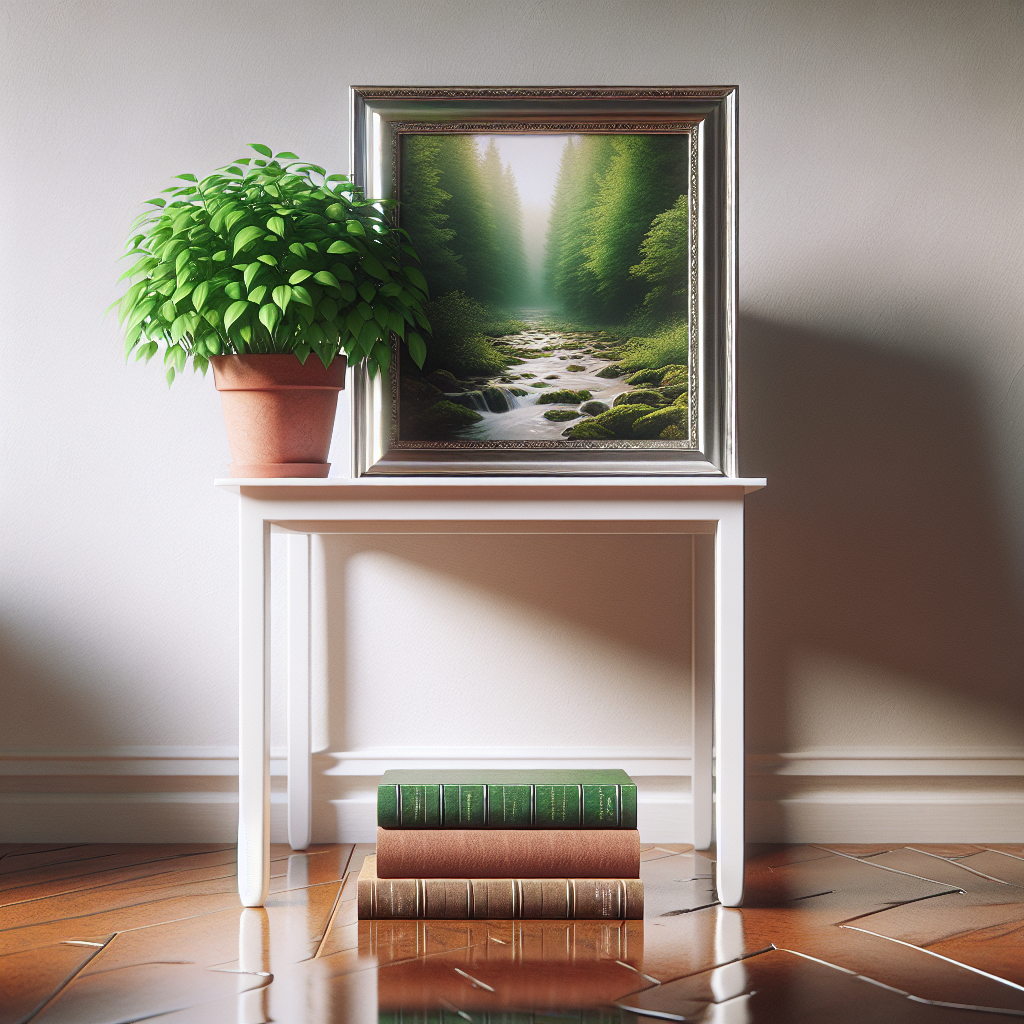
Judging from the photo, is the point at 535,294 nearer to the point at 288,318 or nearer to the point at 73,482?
the point at 288,318

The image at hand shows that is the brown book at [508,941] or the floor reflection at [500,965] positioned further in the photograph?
the brown book at [508,941]

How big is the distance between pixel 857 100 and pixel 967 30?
24 centimetres

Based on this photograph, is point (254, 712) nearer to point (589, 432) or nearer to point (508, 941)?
point (508, 941)

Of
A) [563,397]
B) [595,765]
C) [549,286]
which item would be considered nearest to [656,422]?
[563,397]

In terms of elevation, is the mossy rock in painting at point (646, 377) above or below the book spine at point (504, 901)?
above

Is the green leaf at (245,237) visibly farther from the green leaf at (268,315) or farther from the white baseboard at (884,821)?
the white baseboard at (884,821)

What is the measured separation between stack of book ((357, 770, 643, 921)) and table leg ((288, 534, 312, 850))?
1.17 feet

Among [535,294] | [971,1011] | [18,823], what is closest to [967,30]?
[535,294]

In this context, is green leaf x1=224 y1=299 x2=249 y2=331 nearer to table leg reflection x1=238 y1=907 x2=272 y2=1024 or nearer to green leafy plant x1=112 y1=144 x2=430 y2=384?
green leafy plant x1=112 y1=144 x2=430 y2=384

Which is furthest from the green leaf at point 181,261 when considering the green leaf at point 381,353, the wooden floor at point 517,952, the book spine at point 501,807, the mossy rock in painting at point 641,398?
the wooden floor at point 517,952

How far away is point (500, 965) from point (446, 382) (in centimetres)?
82

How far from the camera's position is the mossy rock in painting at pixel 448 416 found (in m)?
1.42

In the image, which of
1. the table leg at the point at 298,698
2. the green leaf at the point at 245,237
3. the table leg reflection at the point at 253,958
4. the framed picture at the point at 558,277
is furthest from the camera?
the table leg at the point at 298,698

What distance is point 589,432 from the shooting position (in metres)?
1.44
